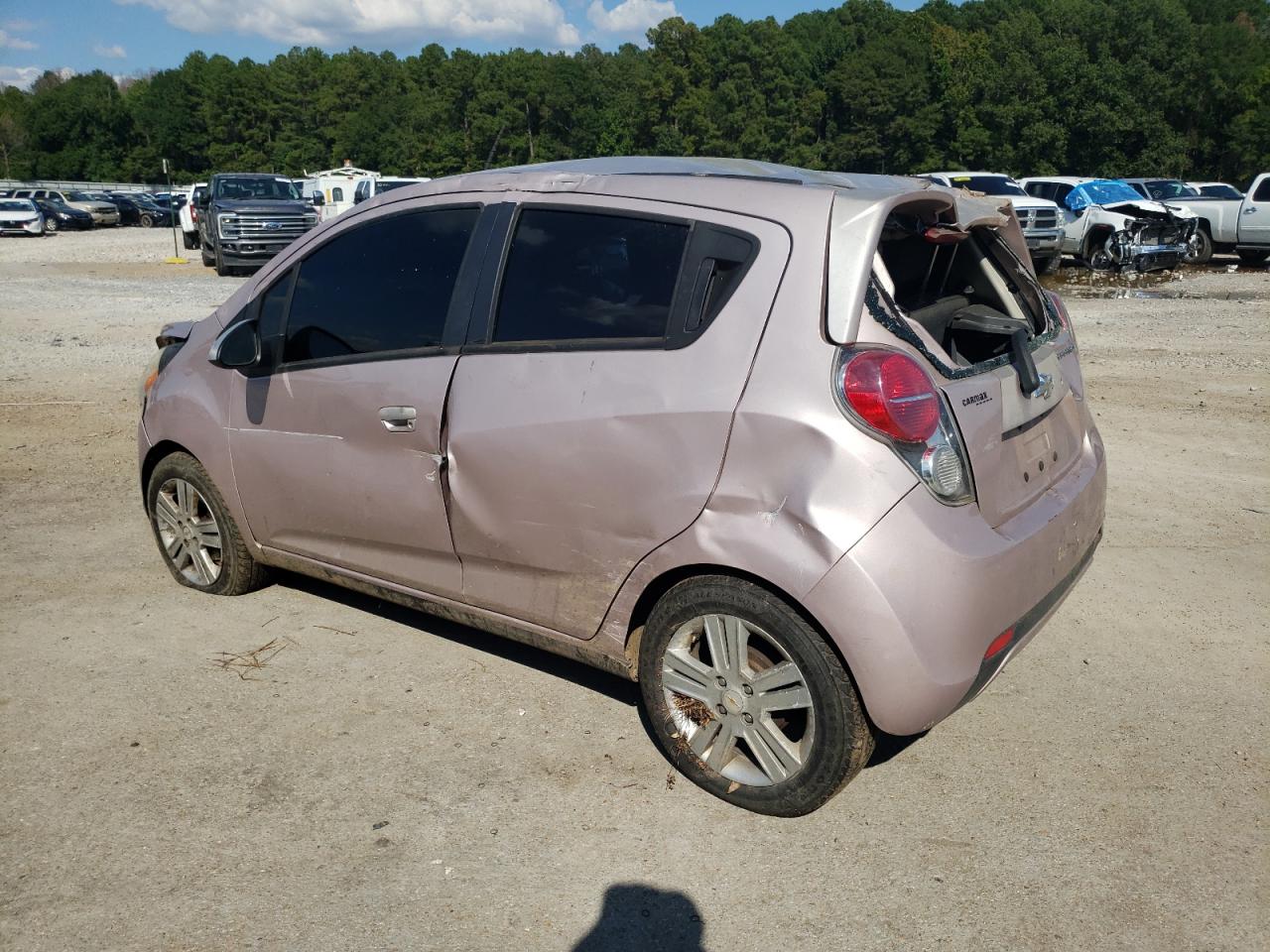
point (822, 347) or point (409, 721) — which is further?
point (409, 721)

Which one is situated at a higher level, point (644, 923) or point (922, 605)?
point (922, 605)

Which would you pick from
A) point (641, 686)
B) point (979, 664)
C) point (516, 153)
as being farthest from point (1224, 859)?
point (516, 153)

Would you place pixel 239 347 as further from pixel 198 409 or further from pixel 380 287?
pixel 380 287

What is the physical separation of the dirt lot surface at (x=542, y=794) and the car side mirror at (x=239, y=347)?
45.9 inches

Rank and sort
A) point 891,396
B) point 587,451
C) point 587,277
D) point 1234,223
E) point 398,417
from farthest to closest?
point 1234,223 < point 398,417 < point 587,277 < point 587,451 < point 891,396

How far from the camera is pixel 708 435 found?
10.5ft

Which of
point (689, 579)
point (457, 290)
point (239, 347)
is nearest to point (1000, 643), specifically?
point (689, 579)

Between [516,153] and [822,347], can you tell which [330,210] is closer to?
[822,347]

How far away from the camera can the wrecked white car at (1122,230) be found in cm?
2250

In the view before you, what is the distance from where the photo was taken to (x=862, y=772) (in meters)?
3.66

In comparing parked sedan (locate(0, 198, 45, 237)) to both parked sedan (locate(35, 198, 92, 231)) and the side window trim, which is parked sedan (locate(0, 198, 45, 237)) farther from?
the side window trim

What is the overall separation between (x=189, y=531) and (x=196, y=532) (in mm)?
57

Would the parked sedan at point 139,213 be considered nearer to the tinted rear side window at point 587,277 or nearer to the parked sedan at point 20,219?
the parked sedan at point 20,219

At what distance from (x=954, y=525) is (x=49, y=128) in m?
131
